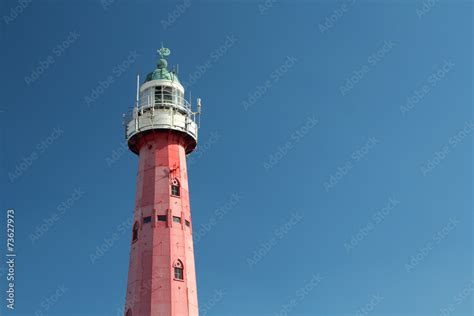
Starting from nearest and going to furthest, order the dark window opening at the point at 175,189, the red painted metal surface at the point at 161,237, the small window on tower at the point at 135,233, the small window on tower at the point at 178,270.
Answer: the red painted metal surface at the point at 161,237
the small window on tower at the point at 178,270
the small window on tower at the point at 135,233
the dark window opening at the point at 175,189

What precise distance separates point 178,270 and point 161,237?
3.14m

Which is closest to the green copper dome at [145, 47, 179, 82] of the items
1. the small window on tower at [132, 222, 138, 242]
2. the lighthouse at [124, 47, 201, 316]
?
the lighthouse at [124, 47, 201, 316]

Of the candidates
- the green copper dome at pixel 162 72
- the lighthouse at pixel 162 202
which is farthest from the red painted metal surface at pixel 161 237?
the green copper dome at pixel 162 72

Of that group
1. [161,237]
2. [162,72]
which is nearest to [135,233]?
[161,237]

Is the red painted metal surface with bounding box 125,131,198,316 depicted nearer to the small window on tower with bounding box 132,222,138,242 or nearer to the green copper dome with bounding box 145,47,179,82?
the small window on tower with bounding box 132,222,138,242

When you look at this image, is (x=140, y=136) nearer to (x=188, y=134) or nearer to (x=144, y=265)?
(x=188, y=134)

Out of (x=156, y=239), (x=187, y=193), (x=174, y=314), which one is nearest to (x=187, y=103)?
(x=187, y=193)

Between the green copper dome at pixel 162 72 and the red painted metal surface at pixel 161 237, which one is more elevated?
the green copper dome at pixel 162 72

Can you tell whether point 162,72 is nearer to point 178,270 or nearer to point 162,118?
point 162,118

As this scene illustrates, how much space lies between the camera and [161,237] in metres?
67.3

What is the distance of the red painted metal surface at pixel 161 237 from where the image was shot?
6500 centimetres

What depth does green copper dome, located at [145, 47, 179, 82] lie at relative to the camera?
244 feet

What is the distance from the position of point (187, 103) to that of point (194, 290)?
57.5 ft

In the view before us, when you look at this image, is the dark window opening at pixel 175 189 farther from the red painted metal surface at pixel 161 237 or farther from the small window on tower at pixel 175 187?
the red painted metal surface at pixel 161 237
